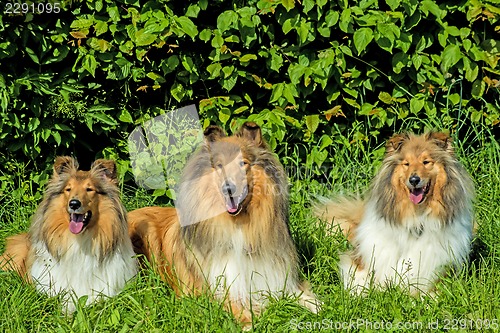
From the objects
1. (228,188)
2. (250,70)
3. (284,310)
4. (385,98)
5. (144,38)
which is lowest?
(284,310)

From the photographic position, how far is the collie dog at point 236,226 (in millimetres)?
4812

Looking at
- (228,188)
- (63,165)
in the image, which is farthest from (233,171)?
(63,165)

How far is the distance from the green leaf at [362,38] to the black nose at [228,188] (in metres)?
2.02

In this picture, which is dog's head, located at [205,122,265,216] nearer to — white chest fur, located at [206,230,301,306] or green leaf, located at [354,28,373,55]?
white chest fur, located at [206,230,301,306]

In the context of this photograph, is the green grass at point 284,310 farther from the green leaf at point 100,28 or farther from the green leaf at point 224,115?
the green leaf at point 100,28

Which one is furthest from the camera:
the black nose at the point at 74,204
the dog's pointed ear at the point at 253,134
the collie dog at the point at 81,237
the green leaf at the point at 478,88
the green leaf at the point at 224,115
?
the green leaf at the point at 478,88

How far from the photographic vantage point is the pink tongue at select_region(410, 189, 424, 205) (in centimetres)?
499

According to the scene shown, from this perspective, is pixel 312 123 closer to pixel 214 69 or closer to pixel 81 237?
pixel 214 69

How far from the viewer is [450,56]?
6371 mm

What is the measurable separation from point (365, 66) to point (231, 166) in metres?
2.41

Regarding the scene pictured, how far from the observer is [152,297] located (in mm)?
4766

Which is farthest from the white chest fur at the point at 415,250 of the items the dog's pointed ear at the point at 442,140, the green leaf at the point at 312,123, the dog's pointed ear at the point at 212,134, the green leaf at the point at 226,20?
the green leaf at the point at 226,20

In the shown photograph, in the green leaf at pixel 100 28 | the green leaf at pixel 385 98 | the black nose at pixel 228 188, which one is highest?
the green leaf at pixel 100 28

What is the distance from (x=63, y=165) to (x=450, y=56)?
3.38m
